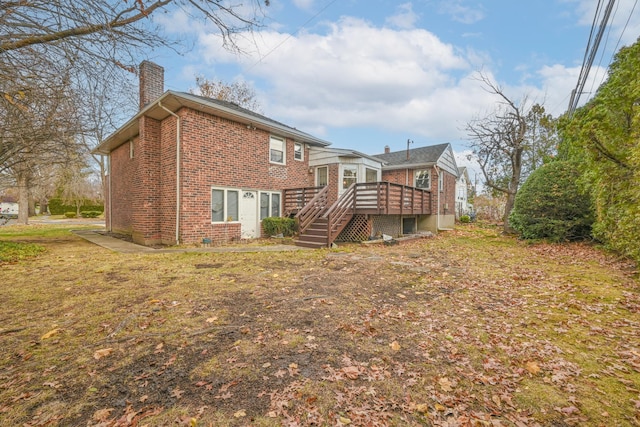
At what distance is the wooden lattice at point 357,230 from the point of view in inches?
449

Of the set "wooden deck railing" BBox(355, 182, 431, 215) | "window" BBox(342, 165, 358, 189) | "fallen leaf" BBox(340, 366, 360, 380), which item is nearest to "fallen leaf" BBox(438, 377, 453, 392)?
"fallen leaf" BBox(340, 366, 360, 380)

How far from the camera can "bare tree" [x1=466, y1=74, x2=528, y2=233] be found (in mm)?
14016

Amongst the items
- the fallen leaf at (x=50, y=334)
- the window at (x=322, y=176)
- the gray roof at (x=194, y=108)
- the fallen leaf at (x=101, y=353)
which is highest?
the gray roof at (x=194, y=108)

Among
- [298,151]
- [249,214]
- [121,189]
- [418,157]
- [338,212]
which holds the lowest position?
[249,214]

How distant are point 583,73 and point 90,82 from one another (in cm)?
1451

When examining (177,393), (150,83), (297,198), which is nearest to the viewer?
(177,393)

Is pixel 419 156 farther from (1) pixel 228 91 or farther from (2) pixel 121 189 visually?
(2) pixel 121 189

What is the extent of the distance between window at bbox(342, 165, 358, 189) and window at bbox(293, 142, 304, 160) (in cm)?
234

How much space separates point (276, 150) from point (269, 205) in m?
2.70

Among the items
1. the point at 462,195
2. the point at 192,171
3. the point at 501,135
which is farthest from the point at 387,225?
the point at 462,195

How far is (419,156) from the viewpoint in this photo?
2023cm

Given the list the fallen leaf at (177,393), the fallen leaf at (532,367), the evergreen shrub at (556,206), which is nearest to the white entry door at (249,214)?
the fallen leaf at (177,393)

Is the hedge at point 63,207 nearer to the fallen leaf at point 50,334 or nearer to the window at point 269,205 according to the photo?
the window at point 269,205

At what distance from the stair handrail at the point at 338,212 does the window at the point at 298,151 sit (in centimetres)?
423
